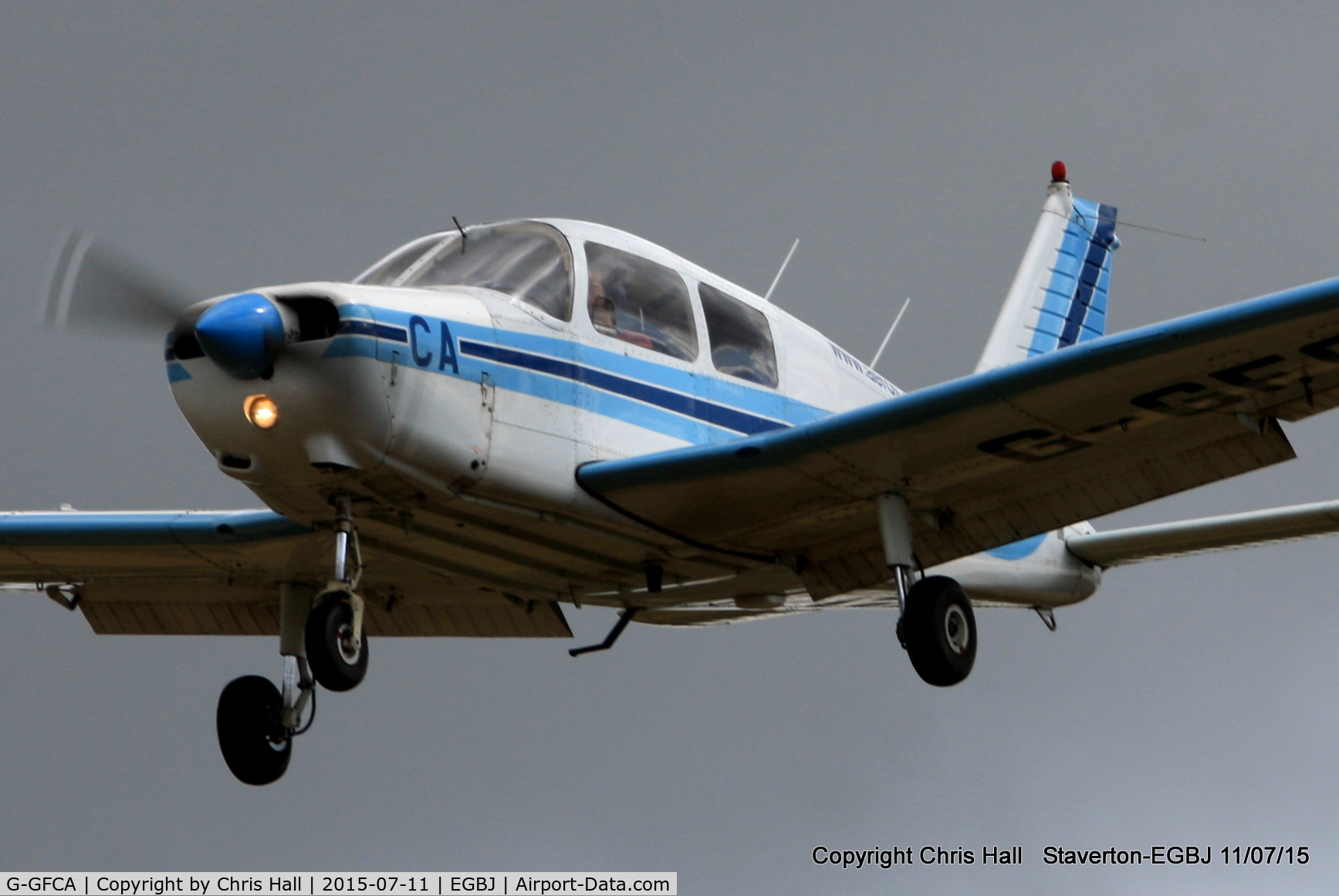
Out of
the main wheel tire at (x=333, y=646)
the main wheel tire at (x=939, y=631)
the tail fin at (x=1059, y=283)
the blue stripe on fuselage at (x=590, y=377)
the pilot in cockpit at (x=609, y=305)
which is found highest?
the tail fin at (x=1059, y=283)

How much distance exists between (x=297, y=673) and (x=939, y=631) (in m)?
4.88

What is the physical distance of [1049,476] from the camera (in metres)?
13.0

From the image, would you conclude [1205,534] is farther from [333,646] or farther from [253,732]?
[253,732]

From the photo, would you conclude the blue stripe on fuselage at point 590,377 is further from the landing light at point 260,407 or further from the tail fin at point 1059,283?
the tail fin at point 1059,283

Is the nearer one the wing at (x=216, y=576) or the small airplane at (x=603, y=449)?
the small airplane at (x=603, y=449)

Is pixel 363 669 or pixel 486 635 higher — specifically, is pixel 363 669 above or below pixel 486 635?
below

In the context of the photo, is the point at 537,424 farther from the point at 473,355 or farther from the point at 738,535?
the point at 738,535

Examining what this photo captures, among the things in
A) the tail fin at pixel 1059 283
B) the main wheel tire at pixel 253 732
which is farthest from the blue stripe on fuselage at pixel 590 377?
the tail fin at pixel 1059 283

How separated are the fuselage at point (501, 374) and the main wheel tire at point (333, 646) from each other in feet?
2.33

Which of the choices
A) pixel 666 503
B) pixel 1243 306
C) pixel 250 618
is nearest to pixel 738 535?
pixel 666 503

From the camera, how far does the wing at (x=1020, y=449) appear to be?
36.7ft

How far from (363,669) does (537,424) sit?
6.09ft

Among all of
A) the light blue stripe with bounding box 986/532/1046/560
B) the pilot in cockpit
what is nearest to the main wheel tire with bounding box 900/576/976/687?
the pilot in cockpit

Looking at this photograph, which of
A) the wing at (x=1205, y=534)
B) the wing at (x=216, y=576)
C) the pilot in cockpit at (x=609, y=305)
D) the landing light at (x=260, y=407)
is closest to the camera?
the landing light at (x=260, y=407)
